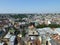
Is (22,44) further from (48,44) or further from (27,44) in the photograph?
(48,44)

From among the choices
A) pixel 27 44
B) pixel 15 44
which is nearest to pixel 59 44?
pixel 27 44

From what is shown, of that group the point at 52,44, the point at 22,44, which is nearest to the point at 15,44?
the point at 22,44

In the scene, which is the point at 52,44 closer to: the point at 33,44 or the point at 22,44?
the point at 33,44

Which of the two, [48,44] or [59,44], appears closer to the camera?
[59,44]

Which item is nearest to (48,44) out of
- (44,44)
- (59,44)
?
(44,44)

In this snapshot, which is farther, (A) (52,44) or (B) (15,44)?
(B) (15,44)

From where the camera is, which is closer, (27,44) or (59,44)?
(59,44)

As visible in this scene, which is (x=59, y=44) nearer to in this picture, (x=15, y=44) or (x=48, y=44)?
(x=48, y=44)
